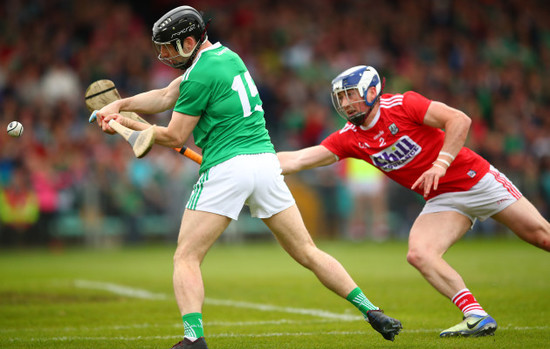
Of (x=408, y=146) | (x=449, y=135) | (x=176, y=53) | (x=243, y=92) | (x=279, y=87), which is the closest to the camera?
(x=243, y=92)

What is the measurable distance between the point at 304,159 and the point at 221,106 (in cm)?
A: 153

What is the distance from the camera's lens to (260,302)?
938 centimetres

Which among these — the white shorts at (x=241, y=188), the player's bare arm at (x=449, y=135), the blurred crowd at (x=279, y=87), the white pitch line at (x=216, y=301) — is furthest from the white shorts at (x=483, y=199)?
the blurred crowd at (x=279, y=87)

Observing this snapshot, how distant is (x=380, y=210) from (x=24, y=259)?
8.12 m

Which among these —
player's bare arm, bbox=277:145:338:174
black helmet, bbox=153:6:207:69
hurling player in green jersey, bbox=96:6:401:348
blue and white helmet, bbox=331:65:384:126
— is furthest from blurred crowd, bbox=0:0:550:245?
hurling player in green jersey, bbox=96:6:401:348

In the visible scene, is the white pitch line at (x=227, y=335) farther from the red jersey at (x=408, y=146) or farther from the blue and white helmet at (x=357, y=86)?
the blue and white helmet at (x=357, y=86)

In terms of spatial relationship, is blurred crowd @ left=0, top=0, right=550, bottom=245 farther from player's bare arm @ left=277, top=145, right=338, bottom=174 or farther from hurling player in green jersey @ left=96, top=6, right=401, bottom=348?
hurling player in green jersey @ left=96, top=6, right=401, bottom=348

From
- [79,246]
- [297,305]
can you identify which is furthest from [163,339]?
[79,246]

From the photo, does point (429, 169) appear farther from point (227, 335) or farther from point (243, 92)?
point (227, 335)

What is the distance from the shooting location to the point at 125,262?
49.4 ft

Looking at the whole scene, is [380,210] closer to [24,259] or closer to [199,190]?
[24,259]

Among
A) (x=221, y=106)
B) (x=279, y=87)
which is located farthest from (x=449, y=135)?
(x=279, y=87)

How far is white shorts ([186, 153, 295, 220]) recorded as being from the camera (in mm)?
5945

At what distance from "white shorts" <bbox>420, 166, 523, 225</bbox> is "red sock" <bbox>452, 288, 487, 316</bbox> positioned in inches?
29.1
